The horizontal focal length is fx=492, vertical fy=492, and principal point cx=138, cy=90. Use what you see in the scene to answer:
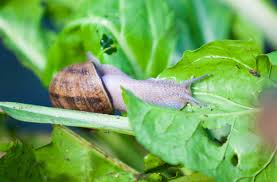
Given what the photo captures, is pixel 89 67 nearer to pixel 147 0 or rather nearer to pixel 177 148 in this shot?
pixel 147 0

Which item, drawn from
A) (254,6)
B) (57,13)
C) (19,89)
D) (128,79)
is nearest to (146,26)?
(128,79)

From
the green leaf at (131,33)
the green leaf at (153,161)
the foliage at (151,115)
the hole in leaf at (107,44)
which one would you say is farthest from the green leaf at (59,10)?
the green leaf at (153,161)

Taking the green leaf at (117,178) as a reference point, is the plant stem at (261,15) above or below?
above

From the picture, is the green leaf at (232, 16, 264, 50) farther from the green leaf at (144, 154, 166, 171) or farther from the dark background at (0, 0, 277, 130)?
the green leaf at (144, 154, 166, 171)

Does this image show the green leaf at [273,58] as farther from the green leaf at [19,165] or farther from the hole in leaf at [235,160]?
the green leaf at [19,165]

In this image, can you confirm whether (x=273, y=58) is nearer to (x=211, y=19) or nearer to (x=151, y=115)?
(x=151, y=115)

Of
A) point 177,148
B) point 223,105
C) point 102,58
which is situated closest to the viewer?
point 177,148
